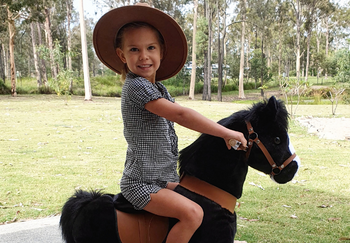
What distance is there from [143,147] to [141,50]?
0.60 m

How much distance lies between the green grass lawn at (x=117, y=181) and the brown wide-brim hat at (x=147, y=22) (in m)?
0.62

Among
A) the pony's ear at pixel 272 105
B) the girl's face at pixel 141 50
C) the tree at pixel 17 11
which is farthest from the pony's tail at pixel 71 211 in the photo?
the tree at pixel 17 11

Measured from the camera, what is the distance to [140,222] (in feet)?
5.99

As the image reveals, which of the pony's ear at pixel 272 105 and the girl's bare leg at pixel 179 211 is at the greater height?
the pony's ear at pixel 272 105

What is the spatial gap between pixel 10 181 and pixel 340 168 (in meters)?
6.47

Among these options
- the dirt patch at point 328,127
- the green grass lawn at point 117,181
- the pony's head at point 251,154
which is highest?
the pony's head at point 251,154

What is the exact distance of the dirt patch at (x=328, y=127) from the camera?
32.0ft

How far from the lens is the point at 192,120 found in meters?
1.69

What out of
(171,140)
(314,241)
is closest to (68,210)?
(171,140)

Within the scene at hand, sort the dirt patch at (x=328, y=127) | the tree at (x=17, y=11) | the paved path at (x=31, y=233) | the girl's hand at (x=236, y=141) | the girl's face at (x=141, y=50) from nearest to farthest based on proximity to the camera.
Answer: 1. the girl's hand at (x=236, y=141)
2. the girl's face at (x=141, y=50)
3. the paved path at (x=31, y=233)
4. the dirt patch at (x=328, y=127)
5. the tree at (x=17, y=11)

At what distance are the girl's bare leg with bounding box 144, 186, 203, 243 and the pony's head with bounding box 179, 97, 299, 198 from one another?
19cm

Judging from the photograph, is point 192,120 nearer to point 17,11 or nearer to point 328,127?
point 328,127

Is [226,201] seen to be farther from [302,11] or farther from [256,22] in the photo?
[302,11]

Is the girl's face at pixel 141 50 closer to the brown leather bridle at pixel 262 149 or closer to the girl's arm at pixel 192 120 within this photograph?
the girl's arm at pixel 192 120
